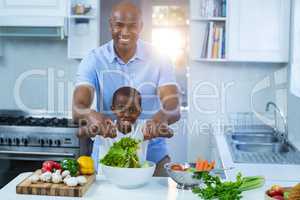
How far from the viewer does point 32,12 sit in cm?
343

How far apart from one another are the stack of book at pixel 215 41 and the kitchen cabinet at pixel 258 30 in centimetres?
8

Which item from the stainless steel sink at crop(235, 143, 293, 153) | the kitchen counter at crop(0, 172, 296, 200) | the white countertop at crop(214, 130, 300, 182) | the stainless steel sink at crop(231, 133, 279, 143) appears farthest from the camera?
the stainless steel sink at crop(231, 133, 279, 143)

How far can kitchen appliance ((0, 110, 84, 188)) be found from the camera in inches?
129

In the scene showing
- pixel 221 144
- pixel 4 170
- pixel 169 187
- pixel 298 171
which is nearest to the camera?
pixel 169 187

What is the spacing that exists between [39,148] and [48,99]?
21.5 inches

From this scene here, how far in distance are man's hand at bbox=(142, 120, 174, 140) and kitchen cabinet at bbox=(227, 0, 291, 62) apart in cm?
69

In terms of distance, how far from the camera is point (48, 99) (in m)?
3.70

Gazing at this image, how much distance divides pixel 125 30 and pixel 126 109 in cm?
55

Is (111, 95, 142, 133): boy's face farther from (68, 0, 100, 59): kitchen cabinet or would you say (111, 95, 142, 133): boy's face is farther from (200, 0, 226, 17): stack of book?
(200, 0, 226, 17): stack of book

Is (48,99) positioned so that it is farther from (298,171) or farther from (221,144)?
(298,171)

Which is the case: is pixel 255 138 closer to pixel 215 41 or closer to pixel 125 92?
pixel 215 41

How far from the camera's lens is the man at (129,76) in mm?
3102

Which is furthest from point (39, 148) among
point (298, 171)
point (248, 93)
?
point (298, 171)

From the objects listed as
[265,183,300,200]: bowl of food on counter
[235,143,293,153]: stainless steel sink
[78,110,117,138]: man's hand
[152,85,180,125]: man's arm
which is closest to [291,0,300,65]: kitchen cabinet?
[235,143,293,153]: stainless steel sink
